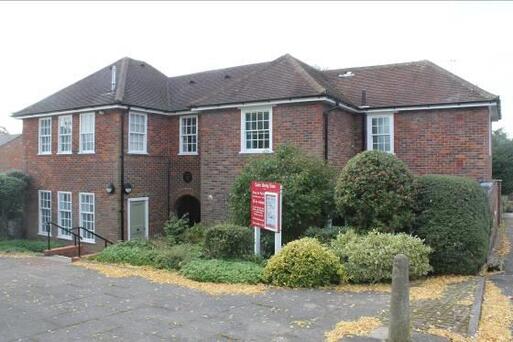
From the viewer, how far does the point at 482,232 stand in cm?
1085

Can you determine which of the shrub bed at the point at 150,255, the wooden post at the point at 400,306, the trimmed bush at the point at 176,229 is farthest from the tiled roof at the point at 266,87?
the wooden post at the point at 400,306

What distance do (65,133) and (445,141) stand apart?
1504 centimetres

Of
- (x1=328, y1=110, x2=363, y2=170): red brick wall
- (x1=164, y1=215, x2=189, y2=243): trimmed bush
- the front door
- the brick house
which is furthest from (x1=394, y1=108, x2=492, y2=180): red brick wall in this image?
the front door

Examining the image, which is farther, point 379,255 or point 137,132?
point 137,132

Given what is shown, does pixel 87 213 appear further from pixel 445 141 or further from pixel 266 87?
pixel 445 141

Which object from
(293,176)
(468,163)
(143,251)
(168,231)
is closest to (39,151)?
(168,231)

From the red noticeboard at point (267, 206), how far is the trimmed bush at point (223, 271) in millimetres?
1011

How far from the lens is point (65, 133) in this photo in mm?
19938

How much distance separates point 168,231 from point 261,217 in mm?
5955

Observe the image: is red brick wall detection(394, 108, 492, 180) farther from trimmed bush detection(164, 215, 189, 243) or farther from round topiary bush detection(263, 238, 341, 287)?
round topiary bush detection(263, 238, 341, 287)

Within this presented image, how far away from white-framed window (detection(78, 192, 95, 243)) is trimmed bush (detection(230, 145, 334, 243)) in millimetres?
7693

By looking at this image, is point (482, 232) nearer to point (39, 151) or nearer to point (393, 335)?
point (393, 335)

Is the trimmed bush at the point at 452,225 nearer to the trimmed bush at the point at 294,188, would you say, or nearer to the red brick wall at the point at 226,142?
the trimmed bush at the point at 294,188

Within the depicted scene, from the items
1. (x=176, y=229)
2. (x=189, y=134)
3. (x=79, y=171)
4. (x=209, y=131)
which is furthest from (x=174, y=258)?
(x=79, y=171)
